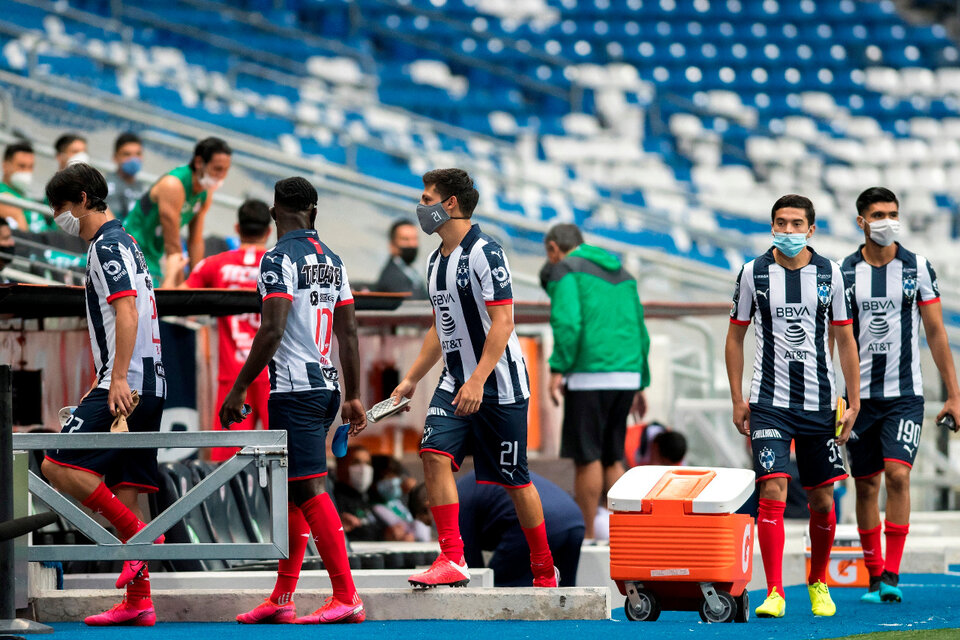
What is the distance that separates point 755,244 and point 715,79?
708 centimetres

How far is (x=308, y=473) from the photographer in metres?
5.32

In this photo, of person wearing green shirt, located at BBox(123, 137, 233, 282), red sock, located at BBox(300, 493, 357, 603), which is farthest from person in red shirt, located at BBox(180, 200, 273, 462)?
red sock, located at BBox(300, 493, 357, 603)

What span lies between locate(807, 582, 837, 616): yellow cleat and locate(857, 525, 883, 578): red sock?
75 centimetres

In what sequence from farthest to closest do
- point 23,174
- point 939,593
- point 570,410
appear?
point 23,174, point 570,410, point 939,593

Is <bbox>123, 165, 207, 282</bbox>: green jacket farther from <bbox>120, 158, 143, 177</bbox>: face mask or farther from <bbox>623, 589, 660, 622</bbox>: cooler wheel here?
<bbox>623, 589, 660, 622</bbox>: cooler wheel

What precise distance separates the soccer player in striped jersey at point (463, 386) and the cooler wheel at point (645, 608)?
0.35 meters

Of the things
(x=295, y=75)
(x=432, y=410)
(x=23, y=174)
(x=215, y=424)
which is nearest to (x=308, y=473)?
(x=432, y=410)

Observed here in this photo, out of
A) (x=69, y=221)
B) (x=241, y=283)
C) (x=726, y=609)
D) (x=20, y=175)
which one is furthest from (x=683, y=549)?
(x=20, y=175)

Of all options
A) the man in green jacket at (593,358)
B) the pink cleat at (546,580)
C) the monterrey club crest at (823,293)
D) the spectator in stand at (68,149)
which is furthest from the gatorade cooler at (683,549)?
the spectator in stand at (68,149)

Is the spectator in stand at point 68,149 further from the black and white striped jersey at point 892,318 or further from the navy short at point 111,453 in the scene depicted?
the black and white striped jersey at point 892,318

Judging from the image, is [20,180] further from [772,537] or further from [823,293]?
A: [772,537]

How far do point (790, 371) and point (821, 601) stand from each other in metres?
0.94

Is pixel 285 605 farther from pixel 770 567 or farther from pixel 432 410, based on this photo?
pixel 770 567

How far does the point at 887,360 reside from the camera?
21.6 ft
